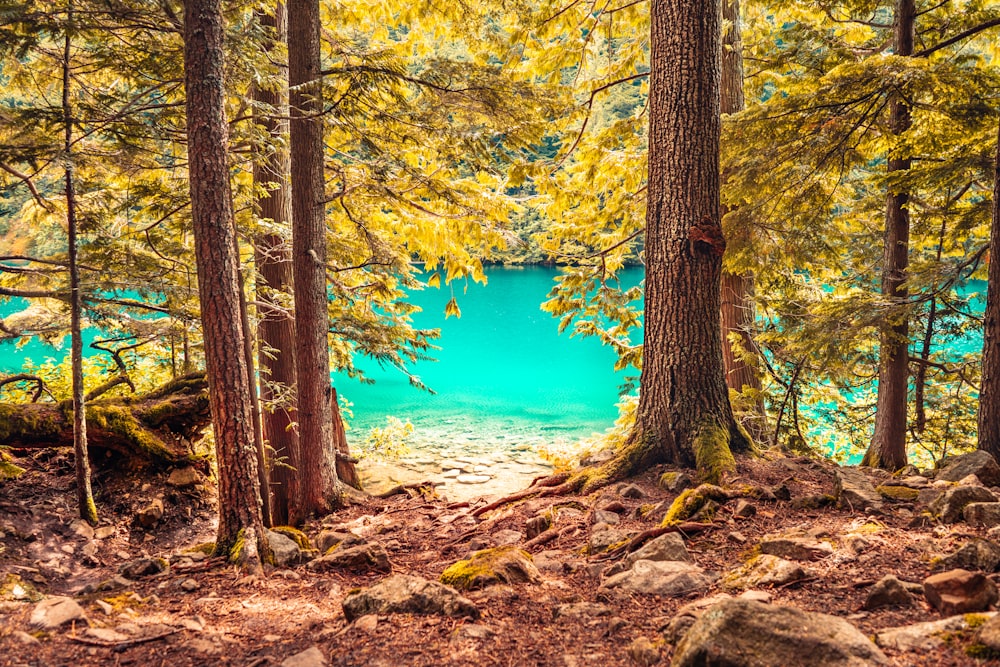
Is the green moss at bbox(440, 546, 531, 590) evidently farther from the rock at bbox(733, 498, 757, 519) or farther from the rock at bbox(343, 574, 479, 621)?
the rock at bbox(733, 498, 757, 519)

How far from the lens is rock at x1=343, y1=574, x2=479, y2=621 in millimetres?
3064

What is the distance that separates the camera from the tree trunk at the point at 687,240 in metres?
5.21

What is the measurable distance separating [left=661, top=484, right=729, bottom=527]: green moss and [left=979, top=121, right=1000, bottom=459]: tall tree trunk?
93.1 inches

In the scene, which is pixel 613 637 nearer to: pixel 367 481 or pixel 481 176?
pixel 481 176

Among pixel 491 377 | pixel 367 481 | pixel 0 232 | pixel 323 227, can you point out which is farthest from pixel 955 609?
pixel 0 232

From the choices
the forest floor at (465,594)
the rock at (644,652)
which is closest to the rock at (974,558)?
the forest floor at (465,594)

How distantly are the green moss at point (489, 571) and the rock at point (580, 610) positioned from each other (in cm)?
52

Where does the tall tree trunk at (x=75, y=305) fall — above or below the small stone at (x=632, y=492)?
above

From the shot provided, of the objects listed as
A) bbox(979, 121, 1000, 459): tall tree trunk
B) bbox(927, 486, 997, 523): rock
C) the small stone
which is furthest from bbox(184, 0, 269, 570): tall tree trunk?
bbox(979, 121, 1000, 459): tall tree trunk

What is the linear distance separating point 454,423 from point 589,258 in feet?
32.9

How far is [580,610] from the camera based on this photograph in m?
3.00

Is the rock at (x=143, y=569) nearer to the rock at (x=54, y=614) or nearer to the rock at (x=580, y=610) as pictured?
the rock at (x=54, y=614)

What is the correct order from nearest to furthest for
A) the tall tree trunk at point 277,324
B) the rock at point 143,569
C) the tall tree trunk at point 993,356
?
the rock at point 143,569
the tall tree trunk at point 993,356
the tall tree trunk at point 277,324

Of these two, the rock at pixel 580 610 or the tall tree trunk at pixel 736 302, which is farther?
the tall tree trunk at pixel 736 302
